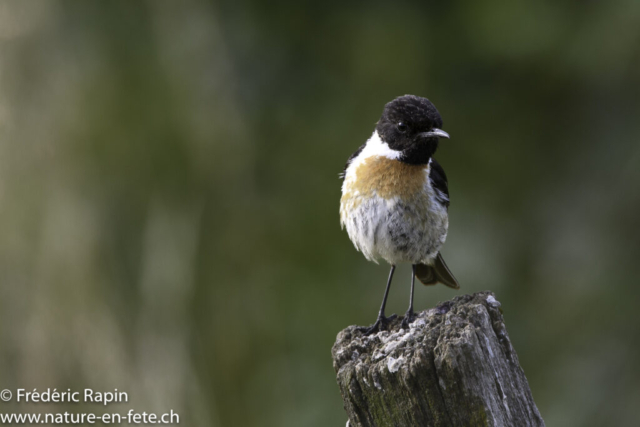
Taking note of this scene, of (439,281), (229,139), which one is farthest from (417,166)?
(229,139)

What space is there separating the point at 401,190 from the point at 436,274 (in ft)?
3.32

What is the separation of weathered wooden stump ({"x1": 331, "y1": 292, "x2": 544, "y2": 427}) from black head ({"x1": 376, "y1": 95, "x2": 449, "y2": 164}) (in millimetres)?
1493

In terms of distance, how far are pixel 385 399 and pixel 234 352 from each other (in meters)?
3.96

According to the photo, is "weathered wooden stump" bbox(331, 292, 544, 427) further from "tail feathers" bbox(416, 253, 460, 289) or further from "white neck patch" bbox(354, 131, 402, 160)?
"tail feathers" bbox(416, 253, 460, 289)

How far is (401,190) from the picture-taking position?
3.94 m

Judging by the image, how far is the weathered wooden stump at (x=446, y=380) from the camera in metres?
2.27

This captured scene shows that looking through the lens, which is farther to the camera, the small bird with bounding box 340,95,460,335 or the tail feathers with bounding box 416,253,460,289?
the tail feathers with bounding box 416,253,460,289

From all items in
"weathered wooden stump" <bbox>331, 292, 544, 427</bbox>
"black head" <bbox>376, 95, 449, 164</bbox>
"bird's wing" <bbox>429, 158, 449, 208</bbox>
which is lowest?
"weathered wooden stump" <bbox>331, 292, 544, 427</bbox>

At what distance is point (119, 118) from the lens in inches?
243

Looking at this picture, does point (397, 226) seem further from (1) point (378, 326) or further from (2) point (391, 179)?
(1) point (378, 326)

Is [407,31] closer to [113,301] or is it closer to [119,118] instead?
[119,118]

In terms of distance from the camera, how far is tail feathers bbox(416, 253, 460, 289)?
4633 millimetres

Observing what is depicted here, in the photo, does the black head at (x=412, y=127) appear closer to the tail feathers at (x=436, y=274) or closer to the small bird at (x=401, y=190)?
the small bird at (x=401, y=190)

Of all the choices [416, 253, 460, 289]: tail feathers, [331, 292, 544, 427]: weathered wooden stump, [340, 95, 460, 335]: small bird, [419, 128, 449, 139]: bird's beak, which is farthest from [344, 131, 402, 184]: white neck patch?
[331, 292, 544, 427]: weathered wooden stump
